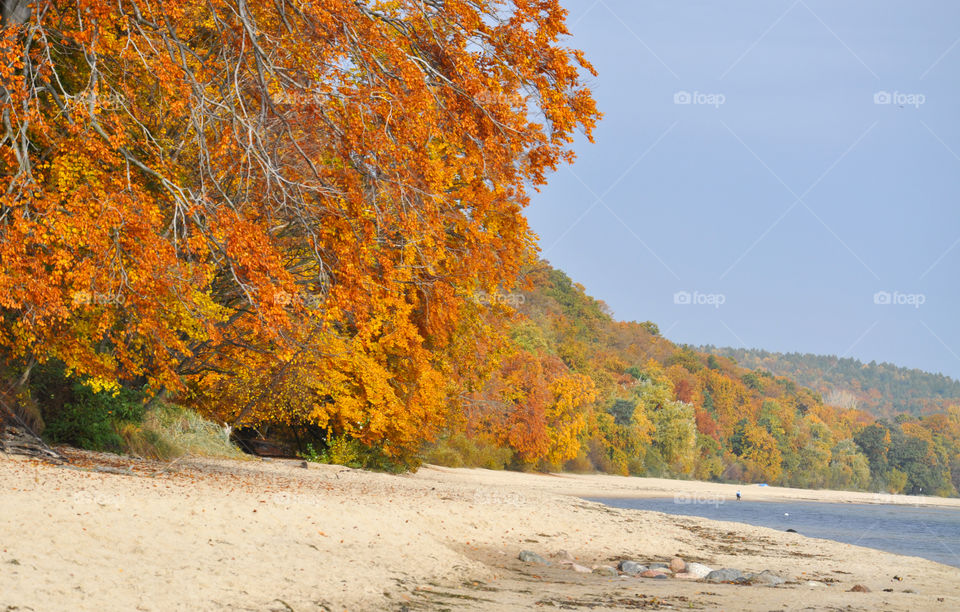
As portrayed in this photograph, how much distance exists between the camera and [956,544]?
31047 millimetres

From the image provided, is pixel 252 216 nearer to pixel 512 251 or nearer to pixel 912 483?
pixel 512 251

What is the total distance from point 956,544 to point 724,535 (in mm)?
16153

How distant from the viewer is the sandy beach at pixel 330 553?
7910 millimetres

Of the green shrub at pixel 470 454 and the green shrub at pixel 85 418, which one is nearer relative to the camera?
the green shrub at pixel 85 418

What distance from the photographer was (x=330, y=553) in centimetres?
1037

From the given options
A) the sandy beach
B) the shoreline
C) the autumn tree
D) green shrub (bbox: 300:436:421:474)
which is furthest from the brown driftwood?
the shoreline

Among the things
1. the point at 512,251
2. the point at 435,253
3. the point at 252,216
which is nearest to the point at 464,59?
the point at 435,253

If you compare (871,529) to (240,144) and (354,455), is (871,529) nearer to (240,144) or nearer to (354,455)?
(354,455)

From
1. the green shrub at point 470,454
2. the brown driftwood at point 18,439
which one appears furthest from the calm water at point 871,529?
the brown driftwood at point 18,439

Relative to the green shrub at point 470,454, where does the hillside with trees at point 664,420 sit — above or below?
above

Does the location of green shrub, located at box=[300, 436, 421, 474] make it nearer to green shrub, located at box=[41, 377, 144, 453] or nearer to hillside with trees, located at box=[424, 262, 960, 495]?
green shrub, located at box=[41, 377, 144, 453]

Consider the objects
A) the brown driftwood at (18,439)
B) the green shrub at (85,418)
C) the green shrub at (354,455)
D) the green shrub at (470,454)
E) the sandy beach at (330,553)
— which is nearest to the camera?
the sandy beach at (330,553)

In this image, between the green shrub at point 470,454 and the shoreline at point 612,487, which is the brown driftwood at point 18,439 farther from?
the green shrub at point 470,454

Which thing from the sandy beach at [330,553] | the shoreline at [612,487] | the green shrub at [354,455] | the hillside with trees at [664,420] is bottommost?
the shoreline at [612,487]
